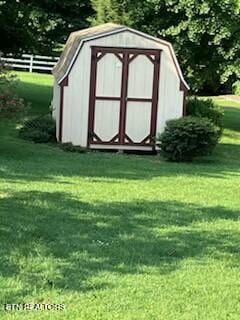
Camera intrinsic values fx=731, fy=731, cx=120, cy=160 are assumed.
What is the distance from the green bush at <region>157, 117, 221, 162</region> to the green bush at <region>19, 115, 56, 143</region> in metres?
3.10

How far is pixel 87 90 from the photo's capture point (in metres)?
17.4

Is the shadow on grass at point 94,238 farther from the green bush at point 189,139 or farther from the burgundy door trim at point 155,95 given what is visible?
the burgundy door trim at point 155,95

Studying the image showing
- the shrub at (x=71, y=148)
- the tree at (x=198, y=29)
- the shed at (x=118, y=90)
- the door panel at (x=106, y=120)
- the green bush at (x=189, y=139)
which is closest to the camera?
the green bush at (x=189, y=139)

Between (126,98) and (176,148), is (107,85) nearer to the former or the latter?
(126,98)

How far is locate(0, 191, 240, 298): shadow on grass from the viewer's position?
20.2 ft

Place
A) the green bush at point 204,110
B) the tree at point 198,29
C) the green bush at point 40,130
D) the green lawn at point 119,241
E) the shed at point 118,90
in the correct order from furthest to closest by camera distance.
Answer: the tree at point 198,29 < the green bush at point 204,110 < the green bush at point 40,130 < the shed at point 118,90 < the green lawn at point 119,241

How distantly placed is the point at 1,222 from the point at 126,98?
32.4ft

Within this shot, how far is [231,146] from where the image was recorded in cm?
2016

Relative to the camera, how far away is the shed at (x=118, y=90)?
56.3 ft

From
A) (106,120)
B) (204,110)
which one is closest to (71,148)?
(106,120)

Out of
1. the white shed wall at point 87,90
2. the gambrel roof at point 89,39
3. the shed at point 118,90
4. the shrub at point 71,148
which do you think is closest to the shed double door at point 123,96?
the shed at point 118,90

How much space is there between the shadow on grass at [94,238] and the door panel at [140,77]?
7.67 meters

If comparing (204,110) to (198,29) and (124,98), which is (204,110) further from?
(124,98)

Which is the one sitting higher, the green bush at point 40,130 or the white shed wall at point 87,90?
the white shed wall at point 87,90
